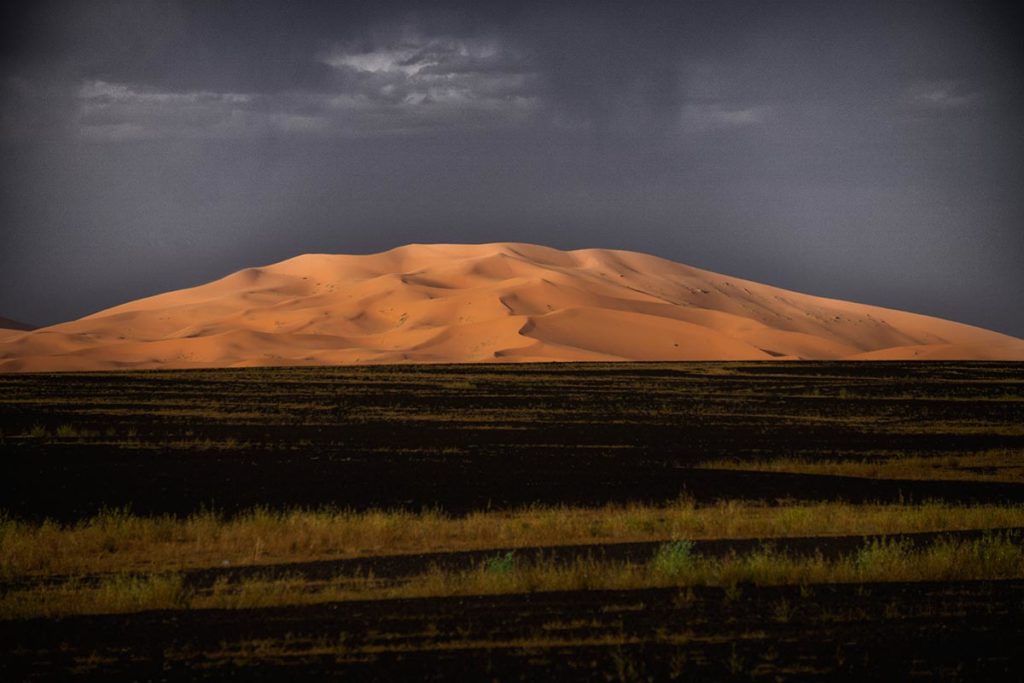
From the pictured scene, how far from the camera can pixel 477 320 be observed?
4299 inches

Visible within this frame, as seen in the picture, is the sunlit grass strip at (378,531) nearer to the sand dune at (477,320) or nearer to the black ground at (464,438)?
the black ground at (464,438)

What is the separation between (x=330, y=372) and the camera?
68875 mm

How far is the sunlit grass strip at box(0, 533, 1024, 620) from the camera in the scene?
11.8 metres

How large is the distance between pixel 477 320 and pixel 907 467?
277ft

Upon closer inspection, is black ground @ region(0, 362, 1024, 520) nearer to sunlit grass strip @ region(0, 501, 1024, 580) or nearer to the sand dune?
sunlit grass strip @ region(0, 501, 1024, 580)

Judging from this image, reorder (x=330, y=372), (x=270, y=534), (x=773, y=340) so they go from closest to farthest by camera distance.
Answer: (x=270, y=534)
(x=330, y=372)
(x=773, y=340)

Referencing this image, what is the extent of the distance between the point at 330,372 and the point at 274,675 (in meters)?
60.6

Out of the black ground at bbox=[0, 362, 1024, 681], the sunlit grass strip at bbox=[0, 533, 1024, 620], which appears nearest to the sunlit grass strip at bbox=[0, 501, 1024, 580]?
the black ground at bbox=[0, 362, 1024, 681]

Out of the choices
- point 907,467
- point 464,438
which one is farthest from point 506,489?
point 464,438

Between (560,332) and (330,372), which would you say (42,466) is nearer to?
(330,372)

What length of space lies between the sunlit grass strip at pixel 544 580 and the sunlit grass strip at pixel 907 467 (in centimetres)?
1067

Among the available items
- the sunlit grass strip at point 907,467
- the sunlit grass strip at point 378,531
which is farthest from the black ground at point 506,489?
the sunlit grass strip at point 378,531

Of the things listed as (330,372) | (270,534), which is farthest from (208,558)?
(330,372)

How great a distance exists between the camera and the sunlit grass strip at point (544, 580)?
463 inches
